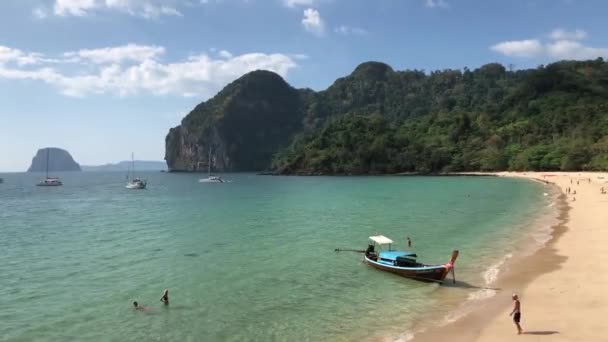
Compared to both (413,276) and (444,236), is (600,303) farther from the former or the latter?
(444,236)

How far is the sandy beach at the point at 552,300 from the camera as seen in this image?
16.9 m

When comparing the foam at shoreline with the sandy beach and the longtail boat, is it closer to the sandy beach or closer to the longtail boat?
the sandy beach

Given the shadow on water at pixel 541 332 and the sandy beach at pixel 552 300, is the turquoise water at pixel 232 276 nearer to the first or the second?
the sandy beach at pixel 552 300

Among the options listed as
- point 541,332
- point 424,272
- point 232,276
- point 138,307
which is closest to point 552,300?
point 541,332

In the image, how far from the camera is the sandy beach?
55.6ft

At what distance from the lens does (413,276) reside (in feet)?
82.4

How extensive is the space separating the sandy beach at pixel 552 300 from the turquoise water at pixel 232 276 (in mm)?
1788

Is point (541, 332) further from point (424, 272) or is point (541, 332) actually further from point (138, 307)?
point (138, 307)

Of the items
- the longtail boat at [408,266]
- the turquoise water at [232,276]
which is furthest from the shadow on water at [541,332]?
the longtail boat at [408,266]

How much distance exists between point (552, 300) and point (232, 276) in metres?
16.9

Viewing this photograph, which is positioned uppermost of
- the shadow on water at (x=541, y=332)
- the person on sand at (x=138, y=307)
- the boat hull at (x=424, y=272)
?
the boat hull at (x=424, y=272)

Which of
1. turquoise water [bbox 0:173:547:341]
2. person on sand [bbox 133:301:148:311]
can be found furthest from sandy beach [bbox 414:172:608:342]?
person on sand [bbox 133:301:148:311]

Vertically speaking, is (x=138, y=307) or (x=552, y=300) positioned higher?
(x=552, y=300)

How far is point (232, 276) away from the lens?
27.1m
